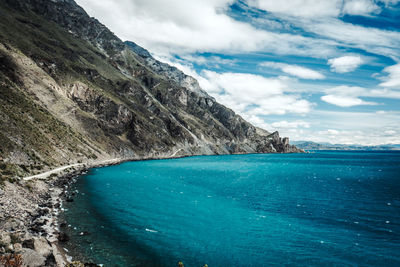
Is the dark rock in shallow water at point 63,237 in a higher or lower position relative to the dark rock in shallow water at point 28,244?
lower

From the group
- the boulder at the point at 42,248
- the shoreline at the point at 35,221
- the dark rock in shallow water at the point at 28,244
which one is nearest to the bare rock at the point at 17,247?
the shoreline at the point at 35,221

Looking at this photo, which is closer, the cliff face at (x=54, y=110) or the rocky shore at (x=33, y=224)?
the rocky shore at (x=33, y=224)

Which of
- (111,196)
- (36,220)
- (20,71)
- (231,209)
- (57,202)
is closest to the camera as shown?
(36,220)

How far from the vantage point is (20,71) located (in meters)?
107

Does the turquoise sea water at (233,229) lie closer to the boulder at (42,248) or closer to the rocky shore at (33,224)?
the rocky shore at (33,224)

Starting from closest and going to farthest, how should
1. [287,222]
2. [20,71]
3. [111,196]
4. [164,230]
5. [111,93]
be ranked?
[164,230] < [287,222] < [111,196] < [20,71] < [111,93]

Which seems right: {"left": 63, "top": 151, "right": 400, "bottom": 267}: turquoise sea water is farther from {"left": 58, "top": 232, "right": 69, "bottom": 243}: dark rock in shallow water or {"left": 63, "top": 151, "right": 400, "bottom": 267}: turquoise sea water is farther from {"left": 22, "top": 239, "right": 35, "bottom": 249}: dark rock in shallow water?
{"left": 22, "top": 239, "right": 35, "bottom": 249}: dark rock in shallow water

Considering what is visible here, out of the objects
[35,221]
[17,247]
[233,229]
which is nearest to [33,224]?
[35,221]

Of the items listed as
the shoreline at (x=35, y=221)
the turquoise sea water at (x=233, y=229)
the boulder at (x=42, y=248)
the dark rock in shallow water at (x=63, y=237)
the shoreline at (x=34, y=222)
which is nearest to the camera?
the shoreline at (x=34, y=222)

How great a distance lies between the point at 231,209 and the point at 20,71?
375 feet

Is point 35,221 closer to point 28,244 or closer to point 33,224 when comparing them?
point 33,224

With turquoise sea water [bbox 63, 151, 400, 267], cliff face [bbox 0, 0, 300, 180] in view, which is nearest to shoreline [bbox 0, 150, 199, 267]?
turquoise sea water [bbox 63, 151, 400, 267]

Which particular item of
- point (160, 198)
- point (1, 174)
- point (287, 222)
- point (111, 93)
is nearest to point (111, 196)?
point (160, 198)

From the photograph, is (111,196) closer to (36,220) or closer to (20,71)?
(36,220)
